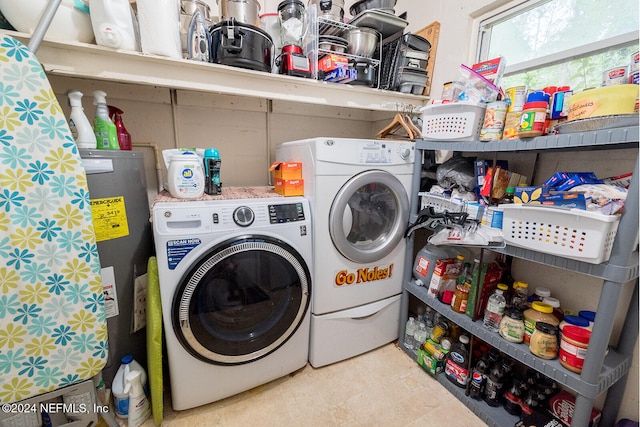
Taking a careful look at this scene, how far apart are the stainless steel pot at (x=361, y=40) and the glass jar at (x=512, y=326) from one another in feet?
5.15

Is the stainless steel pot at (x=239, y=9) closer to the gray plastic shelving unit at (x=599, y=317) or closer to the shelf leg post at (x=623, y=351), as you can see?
the gray plastic shelving unit at (x=599, y=317)

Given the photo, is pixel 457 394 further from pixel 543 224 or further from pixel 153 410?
pixel 153 410

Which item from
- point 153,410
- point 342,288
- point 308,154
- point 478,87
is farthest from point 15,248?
point 478,87

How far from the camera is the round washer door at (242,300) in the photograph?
3.45ft

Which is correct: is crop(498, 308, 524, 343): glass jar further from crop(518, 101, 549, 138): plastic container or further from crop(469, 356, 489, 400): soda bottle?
crop(518, 101, 549, 138): plastic container

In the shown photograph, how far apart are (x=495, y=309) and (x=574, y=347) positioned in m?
0.27

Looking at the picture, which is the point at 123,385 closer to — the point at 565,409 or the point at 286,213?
the point at 286,213

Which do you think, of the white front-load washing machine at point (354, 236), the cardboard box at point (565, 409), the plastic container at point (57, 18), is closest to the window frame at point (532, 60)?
the white front-load washing machine at point (354, 236)

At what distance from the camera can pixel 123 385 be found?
112 centimetres

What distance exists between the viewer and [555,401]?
1.11 meters

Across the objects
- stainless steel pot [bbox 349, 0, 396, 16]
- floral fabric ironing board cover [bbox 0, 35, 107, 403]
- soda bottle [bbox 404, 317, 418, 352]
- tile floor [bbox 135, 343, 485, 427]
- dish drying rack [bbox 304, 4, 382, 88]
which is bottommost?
tile floor [bbox 135, 343, 485, 427]

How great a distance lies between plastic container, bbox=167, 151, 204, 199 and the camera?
1143mm

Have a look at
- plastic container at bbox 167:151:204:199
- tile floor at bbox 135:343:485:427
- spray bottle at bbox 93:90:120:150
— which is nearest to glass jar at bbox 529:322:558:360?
tile floor at bbox 135:343:485:427

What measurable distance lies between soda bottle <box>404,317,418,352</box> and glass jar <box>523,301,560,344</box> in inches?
24.2
